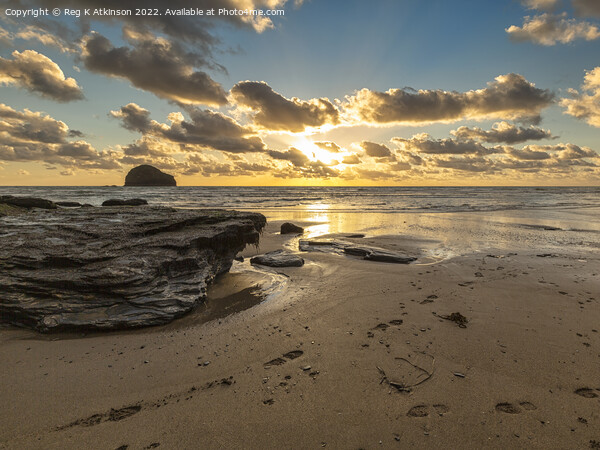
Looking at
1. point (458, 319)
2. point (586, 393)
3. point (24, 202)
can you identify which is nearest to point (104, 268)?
point (458, 319)

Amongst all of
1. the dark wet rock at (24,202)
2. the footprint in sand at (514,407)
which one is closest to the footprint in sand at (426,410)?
the footprint in sand at (514,407)

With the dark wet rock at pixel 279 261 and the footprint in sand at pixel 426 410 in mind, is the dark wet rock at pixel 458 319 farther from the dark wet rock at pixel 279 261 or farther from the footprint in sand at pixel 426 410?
the dark wet rock at pixel 279 261

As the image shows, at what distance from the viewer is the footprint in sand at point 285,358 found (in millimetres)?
3564

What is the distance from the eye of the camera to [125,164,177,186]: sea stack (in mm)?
159500

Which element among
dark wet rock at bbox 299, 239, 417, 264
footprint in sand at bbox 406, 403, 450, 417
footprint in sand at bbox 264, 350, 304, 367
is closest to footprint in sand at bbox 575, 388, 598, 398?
footprint in sand at bbox 406, 403, 450, 417

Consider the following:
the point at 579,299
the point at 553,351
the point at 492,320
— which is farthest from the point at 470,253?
the point at 553,351

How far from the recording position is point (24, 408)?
283 centimetres

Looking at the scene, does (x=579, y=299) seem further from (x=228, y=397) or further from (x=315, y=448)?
(x=228, y=397)

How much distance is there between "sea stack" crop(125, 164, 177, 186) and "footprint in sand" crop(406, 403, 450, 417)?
176 m

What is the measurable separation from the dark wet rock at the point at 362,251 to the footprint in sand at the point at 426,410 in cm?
588

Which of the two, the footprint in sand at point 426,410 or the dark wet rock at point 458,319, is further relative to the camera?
the dark wet rock at point 458,319

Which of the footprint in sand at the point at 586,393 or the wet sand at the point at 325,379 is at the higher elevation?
the footprint in sand at the point at 586,393

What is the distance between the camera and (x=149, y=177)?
523 feet

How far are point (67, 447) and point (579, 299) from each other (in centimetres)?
795
